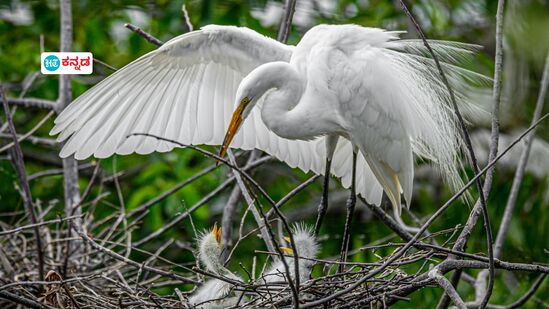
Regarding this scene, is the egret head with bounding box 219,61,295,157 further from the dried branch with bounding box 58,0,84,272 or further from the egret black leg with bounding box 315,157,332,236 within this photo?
the dried branch with bounding box 58,0,84,272

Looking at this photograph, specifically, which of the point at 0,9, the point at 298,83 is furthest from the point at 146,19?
the point at 298,83

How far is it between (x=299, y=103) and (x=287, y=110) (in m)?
0.05

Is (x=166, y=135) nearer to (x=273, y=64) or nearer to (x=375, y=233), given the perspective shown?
(x=273, y=64)

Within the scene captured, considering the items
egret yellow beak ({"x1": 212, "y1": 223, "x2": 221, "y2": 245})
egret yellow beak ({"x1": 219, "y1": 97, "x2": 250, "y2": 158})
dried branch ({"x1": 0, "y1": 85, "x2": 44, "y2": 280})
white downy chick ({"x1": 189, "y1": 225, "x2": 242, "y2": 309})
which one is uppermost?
egret yellow beak ({"x1": 219, "y1": 97, "x2": 250, "y2": 158})

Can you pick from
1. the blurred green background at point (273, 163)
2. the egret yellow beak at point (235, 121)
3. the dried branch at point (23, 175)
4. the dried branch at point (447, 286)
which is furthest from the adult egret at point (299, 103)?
the dried branch at point (447, 286)

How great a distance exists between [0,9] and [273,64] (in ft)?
9.32

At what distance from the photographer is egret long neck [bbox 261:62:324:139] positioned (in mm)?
2902

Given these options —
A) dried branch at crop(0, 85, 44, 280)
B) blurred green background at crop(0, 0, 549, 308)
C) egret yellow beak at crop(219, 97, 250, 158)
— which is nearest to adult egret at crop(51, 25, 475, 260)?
egret yellow beak at crop(219, 97, 250, 158)

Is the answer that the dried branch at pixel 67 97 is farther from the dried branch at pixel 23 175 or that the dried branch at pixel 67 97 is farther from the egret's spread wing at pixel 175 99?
the dried branch at pixel 23 175

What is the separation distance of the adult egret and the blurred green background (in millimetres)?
Result: 595

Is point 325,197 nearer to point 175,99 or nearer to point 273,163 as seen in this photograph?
point 175,99

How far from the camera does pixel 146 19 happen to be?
211 inches

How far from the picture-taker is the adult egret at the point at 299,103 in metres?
2.92

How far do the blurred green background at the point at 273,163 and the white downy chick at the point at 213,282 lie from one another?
3.39ft
